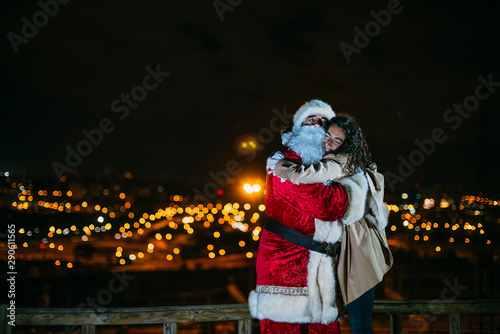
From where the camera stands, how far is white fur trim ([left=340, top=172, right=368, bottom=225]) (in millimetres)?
2660

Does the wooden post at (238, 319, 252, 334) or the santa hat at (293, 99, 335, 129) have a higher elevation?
the santa hat at (293, 99, 335, 129)

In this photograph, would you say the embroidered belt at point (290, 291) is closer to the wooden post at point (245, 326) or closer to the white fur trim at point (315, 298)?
the white fur trim at point (315, 298)

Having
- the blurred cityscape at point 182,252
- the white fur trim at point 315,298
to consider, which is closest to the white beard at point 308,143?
the white fur trim at point 315,298

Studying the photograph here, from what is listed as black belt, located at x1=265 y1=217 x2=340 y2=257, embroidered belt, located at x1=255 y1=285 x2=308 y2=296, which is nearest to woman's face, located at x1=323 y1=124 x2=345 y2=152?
black belt, located at x1=265 y1=217 x2=340 y2=257

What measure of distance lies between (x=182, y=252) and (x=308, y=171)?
48814mm

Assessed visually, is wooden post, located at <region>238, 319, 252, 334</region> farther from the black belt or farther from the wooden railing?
the black belt

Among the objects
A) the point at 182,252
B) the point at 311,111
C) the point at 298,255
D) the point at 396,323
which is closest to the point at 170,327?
the point at 298,255

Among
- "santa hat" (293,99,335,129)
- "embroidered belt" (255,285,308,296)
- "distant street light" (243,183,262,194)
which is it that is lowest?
"embroidered belt" (255,285,308,296)

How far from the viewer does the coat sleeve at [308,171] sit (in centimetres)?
245

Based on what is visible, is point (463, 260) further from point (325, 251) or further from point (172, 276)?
point (325, 251)

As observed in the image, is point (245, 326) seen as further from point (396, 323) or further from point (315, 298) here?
point (396, 323)

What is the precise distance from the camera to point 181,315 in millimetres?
3766

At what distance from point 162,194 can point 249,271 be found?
11420cm

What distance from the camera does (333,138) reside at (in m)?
2.83
